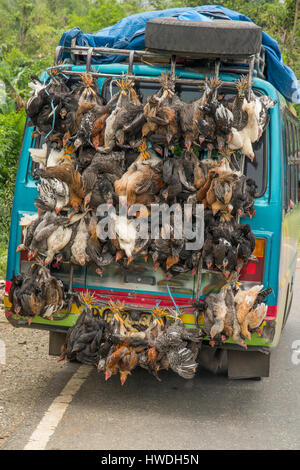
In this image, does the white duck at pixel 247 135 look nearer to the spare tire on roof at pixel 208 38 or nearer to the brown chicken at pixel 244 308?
the spare tire on roof at pixel 208 38

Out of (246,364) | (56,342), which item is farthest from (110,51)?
(246,364)

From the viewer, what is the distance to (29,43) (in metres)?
23.5

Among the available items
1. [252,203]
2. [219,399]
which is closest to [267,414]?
[219,399]

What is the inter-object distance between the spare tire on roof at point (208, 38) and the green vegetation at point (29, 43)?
1.37m

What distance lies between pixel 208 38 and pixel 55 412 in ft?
9.73

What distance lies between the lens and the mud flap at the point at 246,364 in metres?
5.20

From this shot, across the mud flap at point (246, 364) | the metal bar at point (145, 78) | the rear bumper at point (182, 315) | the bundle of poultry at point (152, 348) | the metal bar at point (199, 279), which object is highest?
the metal bar at point (145, 78)

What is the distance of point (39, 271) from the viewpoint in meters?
4.84

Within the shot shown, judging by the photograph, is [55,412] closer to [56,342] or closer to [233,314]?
[56,342]

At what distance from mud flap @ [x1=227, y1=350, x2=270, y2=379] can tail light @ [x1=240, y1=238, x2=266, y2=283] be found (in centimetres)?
75

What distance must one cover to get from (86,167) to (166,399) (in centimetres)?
204

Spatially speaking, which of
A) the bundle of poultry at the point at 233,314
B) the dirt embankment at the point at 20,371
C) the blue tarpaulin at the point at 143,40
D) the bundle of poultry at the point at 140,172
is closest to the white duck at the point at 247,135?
the bundle of poultry at the point at 140,172

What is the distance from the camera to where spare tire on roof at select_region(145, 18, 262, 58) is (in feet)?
15.1

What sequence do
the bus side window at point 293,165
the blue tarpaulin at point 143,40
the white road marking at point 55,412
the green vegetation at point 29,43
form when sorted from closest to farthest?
the white road marking at point 55,412, the blue tarpaulin at point 143,40, the bus side window at point 293,165, the green vegetation at point 29,43
